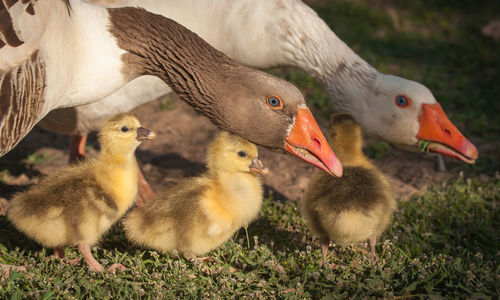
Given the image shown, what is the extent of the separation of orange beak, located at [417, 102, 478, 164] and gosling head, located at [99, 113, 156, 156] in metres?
2.23

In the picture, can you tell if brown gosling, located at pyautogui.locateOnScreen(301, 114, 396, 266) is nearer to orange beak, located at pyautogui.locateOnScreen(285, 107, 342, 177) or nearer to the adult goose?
orange beak, located at pyautogui.locateOnScreen(285, 107, 342, 177)

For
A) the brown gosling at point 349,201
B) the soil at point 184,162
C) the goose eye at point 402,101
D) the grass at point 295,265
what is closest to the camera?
the grass at point 295,265

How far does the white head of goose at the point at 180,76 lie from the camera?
3.59 m

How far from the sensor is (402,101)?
183 inches

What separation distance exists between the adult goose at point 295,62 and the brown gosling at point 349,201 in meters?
0.54

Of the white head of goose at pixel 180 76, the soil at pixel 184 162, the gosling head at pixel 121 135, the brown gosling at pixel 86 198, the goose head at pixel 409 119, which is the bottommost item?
the soil at pixel 184 162

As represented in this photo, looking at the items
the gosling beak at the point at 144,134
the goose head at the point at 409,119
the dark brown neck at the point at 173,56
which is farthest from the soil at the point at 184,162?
the dark brown neck at the point at 173,56

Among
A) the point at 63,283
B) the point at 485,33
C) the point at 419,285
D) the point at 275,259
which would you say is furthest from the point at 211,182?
the point at 485,33

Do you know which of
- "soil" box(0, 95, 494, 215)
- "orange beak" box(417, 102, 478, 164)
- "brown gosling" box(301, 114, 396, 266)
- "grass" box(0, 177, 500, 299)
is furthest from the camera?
"soil" box(0, 95, 494, 215)

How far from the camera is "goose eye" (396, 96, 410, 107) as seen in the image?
4625 millimetres

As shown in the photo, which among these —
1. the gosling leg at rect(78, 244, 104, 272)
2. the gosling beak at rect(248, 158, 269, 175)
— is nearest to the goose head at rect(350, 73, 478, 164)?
the gosling beak at rect(248, 158, 269, 175)

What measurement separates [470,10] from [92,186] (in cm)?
1064

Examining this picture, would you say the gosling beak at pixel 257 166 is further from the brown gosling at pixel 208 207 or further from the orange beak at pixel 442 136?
the orange beak at pixel 442 136

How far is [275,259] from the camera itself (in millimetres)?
3896
